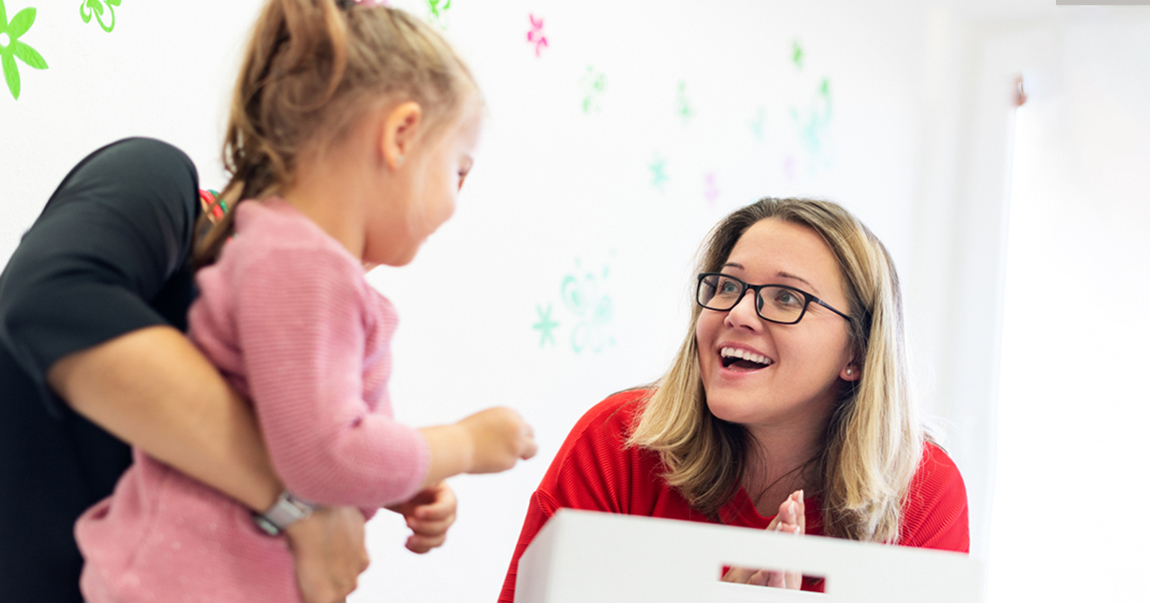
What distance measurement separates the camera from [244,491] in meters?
0.66

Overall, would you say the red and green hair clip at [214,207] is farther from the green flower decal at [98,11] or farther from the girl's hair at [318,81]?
the green flower decal at [98,11]

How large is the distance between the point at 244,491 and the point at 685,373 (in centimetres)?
90

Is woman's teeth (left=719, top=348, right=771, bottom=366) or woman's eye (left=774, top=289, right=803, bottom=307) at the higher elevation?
woman's eye (left=774, top=289, right=803, bottom=307)

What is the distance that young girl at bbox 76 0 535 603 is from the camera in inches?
25.4

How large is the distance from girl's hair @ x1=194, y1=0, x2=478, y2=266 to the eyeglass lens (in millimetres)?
712

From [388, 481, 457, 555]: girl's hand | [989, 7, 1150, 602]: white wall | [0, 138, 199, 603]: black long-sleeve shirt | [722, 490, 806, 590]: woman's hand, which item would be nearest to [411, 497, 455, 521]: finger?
[388, 481, 457, 555]: girl's hand

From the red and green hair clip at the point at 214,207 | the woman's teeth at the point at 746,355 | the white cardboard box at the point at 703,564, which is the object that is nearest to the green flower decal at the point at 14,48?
the red and green hair clip at the point at 214,207

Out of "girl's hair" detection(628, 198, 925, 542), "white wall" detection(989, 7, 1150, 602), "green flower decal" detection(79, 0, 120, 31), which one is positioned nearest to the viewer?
"green flower decal" detection(79, 0, 120, 31)

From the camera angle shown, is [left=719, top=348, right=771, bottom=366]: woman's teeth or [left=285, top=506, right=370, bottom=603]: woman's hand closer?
[left=285, top=506, right=370, bottom=603]: woman's hand

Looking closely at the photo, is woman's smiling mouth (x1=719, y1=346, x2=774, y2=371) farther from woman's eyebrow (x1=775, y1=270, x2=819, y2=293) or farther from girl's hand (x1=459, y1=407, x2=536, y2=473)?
girl's hand (x1=459, y1=407, x2=536, y2=473)

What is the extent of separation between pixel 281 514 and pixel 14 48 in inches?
30.6

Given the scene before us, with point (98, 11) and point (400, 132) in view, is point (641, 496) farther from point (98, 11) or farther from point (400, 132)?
point (98, 11)

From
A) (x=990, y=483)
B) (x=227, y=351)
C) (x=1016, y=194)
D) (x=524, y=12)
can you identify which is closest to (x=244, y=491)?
(x=227, y=351)

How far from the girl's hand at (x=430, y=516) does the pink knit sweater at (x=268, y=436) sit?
15 cm
